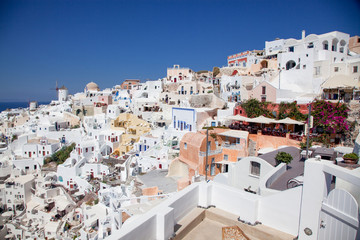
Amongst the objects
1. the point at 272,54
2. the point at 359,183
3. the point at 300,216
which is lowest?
the point at 300,216

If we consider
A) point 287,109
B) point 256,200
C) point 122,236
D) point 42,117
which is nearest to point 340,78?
point 287,109

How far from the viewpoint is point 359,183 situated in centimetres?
313

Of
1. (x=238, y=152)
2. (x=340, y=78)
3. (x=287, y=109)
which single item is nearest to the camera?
(x=238, y=152)

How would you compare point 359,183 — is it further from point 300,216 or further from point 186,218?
point 186,218

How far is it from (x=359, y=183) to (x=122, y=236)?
135 inches

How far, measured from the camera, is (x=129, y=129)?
105 ft

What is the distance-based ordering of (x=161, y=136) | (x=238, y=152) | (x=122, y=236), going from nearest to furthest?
1. (x=122, y=236)
2. (x=238, y=152)
3. (x=161, y=136)

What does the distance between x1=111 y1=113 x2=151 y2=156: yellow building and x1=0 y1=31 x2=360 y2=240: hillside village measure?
16 centimetres

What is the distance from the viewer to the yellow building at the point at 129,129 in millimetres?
30003

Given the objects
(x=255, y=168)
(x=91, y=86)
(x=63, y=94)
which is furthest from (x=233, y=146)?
(x=63, y=94)

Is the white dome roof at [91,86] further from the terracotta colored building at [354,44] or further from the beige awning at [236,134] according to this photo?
the terracotta colored building at [354,44]

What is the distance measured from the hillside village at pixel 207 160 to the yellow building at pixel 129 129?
160 mm

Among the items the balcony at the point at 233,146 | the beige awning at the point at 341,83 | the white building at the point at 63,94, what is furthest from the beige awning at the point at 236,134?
the white building at the point at 63,94

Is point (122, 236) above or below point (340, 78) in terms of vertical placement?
below
